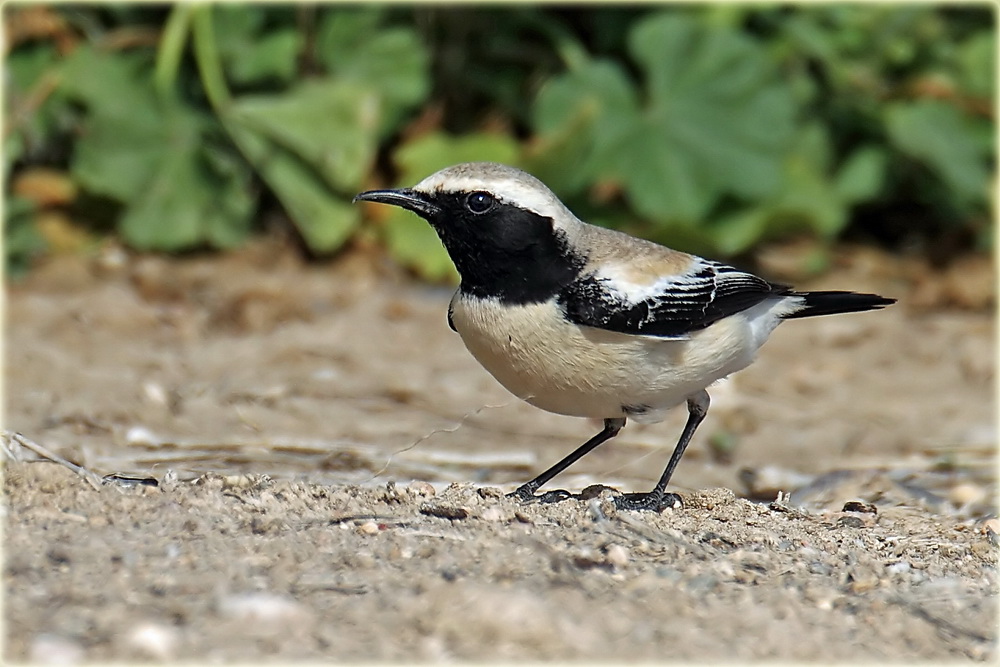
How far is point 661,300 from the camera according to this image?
5.60 m

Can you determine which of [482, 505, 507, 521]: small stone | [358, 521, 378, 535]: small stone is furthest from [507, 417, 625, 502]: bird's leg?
[358, 521, 378, 535]: small stone

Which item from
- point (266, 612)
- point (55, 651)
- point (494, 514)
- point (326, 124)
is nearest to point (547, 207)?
point (494, 514)

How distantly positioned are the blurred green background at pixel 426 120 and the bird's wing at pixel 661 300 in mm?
3353

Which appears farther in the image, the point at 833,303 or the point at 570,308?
the point at 833,303

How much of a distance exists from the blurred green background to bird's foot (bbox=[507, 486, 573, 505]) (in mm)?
3941

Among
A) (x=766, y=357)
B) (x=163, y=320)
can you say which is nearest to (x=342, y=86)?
(x=163, y=320)

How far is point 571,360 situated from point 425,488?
0.78 meters

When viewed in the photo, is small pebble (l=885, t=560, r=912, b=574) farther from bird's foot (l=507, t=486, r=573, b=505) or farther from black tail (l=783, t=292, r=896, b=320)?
black tail (l=783, t=292, r=896, b=320)

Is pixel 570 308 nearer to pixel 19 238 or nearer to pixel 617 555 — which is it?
pixel 617 555

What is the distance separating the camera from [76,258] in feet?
32.4

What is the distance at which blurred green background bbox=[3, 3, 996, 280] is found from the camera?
9.57 meters

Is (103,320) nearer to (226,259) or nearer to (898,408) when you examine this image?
(226,259)

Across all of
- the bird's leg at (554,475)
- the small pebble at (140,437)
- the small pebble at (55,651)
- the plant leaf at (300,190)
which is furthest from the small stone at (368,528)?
the plant leaf at (300,190)

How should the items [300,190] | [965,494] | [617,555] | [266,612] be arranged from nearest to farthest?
[266,612] → [617,555] → [965,494] → [300,190]
